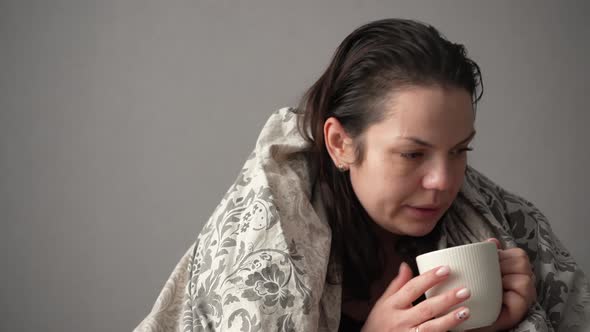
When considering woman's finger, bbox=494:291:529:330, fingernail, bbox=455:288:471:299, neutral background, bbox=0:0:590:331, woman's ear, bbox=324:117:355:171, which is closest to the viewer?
fingernail, bbox=455:288:471:299

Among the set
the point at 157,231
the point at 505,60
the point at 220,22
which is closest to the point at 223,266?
the point at 157,231

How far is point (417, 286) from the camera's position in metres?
0.86

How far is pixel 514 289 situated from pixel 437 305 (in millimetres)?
162

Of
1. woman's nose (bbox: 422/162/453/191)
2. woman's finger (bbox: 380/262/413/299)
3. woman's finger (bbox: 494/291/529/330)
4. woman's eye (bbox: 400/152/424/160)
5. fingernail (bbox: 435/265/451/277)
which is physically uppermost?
woman's eye (bbox: 400/152/424/160)

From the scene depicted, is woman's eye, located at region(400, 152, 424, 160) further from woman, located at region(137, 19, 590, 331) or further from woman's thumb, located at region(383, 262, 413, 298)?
woman's thumb, located at region(383, 262, 413, 298)

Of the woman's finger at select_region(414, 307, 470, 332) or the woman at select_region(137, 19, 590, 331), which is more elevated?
the woman at select_region(137, 19, 590, 331)

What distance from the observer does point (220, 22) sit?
163 centimetres

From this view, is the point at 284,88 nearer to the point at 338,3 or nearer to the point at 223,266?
the point at 338,3

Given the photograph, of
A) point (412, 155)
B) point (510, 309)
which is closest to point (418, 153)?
point (412, 155)

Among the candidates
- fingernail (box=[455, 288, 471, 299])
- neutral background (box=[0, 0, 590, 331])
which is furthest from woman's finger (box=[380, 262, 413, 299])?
neutral background (box=[0, 0, 590, 331])

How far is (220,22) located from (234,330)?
99 centimetres

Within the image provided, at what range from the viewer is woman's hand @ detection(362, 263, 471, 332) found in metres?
0.84

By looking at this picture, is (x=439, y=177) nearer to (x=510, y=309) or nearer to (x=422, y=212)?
(x=422, y=212)

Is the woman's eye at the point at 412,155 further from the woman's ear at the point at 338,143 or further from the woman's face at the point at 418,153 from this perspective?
the woman's ear at the point at 338,143
